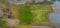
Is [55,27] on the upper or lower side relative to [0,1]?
lower

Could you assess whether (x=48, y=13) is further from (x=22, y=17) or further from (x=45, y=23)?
(x=22, y=17)

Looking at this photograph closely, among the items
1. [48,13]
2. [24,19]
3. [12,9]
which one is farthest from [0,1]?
[48,13]

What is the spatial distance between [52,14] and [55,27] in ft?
0.28

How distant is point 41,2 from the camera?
2.80 feet

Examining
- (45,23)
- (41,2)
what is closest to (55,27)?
(45,23)

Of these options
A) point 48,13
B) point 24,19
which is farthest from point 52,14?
point 24,19

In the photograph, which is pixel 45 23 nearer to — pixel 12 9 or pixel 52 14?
pixel 52 14

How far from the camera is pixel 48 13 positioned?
847 millimetres

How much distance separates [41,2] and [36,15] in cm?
9

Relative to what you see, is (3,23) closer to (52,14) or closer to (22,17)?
(22,17)

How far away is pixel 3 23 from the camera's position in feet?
2.81

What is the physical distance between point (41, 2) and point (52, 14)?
0.10m

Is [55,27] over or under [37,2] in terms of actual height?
under

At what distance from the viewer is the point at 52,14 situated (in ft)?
2.78
